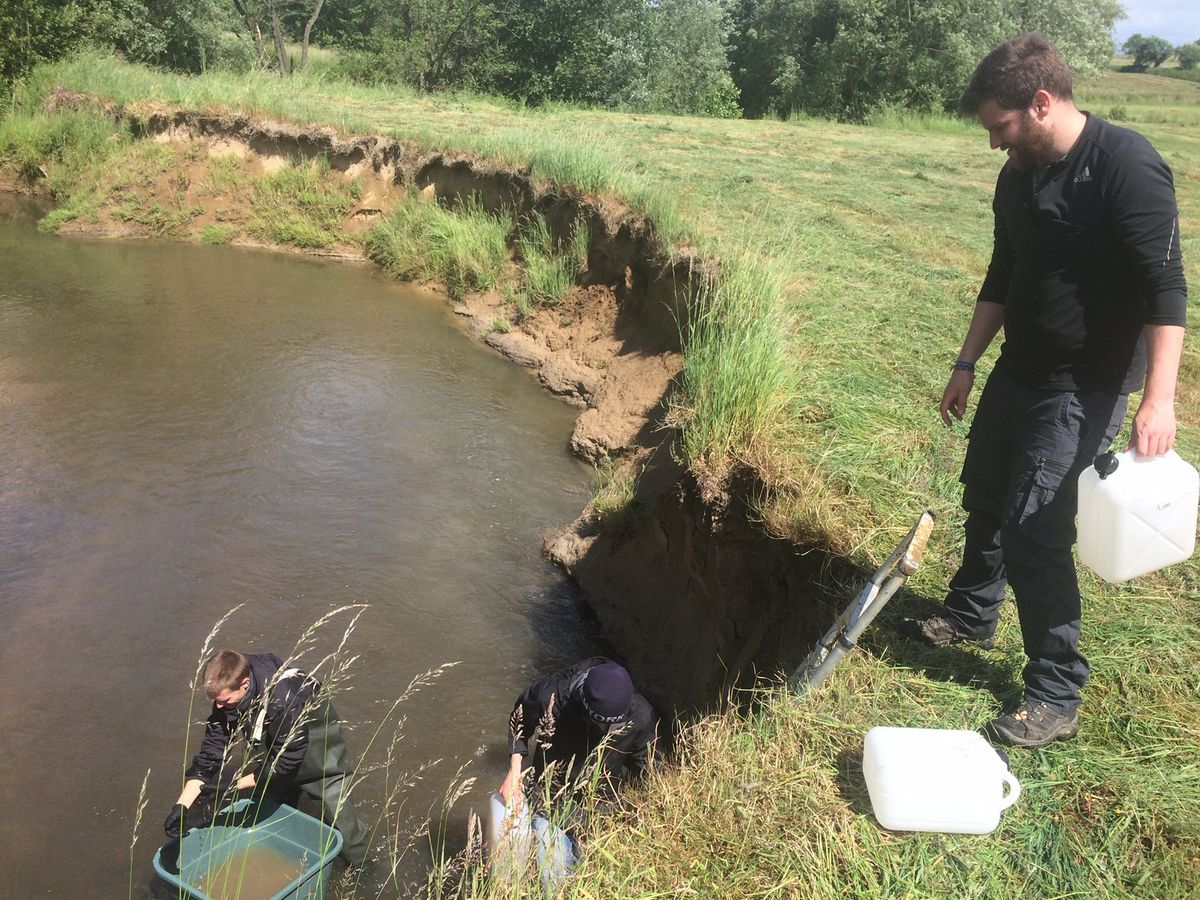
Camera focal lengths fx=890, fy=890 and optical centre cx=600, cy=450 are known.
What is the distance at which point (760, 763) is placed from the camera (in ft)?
10.7

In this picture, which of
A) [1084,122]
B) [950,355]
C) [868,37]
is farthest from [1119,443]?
[868,37]

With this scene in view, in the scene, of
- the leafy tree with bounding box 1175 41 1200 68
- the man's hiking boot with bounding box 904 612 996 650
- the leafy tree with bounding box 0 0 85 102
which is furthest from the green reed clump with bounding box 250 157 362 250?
the leafy tree with bounding box 1175 41 1200 68

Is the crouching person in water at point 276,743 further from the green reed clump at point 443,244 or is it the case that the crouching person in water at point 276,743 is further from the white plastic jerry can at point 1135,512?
the green reed clump at point 443,244

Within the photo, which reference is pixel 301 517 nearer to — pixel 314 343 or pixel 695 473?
pixel 695 473

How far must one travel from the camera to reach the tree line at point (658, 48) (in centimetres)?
2611

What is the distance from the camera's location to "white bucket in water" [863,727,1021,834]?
282 cm

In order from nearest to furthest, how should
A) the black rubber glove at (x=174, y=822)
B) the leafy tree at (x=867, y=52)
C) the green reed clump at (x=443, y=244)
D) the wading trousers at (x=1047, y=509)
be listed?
1. the wading trousers at (x=1047, y=509)
2. the black rubber glove at (x=174, y=822)
3. the green reed clump at (x=443, y=244)
4. the leafy tree at (x=867, y=52)

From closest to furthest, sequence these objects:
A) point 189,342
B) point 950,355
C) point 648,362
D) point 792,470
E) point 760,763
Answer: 1. point 760,763
2. point 792,470
3. point 950,355
4. point 648,362
5. point 189,342

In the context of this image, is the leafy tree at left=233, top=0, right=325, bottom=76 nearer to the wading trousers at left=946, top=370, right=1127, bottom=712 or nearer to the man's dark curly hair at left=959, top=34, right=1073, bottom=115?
the man's dark curly hair at left=959, top=34, right=1073, bottom=115

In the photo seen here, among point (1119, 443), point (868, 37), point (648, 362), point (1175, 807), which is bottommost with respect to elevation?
point (648, 362)

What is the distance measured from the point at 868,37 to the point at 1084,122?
28.2 meters

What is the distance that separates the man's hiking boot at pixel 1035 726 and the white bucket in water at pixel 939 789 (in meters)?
0.26

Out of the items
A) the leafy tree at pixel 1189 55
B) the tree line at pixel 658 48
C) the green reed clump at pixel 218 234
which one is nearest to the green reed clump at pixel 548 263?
the green reed clump at pixel 218 234

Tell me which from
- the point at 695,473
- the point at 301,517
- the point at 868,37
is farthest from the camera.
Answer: the point at 868,37
